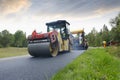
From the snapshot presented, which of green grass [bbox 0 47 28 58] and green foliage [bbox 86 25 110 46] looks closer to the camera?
green grass [bbox 0 47 28 58]

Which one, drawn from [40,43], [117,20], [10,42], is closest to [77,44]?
[40,43]

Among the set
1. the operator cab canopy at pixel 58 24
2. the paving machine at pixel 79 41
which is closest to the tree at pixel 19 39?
the paving machine at pixel 79 41

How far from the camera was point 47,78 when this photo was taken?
4809mm

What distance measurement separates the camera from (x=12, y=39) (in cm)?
9581

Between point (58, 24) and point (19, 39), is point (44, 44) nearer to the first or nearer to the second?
point (58, 24)

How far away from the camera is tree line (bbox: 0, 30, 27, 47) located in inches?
3679

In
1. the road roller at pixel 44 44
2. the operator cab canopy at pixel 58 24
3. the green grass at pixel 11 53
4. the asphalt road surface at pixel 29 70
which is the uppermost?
the operator cab canopy at pixel 58 24

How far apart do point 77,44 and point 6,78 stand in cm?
2139

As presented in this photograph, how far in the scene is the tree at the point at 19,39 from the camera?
97.3 meters

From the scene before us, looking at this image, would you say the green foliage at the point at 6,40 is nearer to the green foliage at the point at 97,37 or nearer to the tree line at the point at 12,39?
the tree line at the point at 12,39

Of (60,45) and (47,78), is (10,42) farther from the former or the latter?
(47,78)

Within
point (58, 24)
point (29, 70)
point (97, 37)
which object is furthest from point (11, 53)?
point (97, 37)

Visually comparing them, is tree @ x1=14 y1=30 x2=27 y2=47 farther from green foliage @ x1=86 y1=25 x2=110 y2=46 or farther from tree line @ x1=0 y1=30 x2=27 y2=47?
green foliage @ x1=86 y1=25 x2=110 y2=46

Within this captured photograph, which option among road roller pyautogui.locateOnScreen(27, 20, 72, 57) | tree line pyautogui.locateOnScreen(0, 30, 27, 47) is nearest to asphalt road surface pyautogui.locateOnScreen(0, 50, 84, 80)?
road roller pyautogui.locateOnScreen(27, 20, 72, 57)
